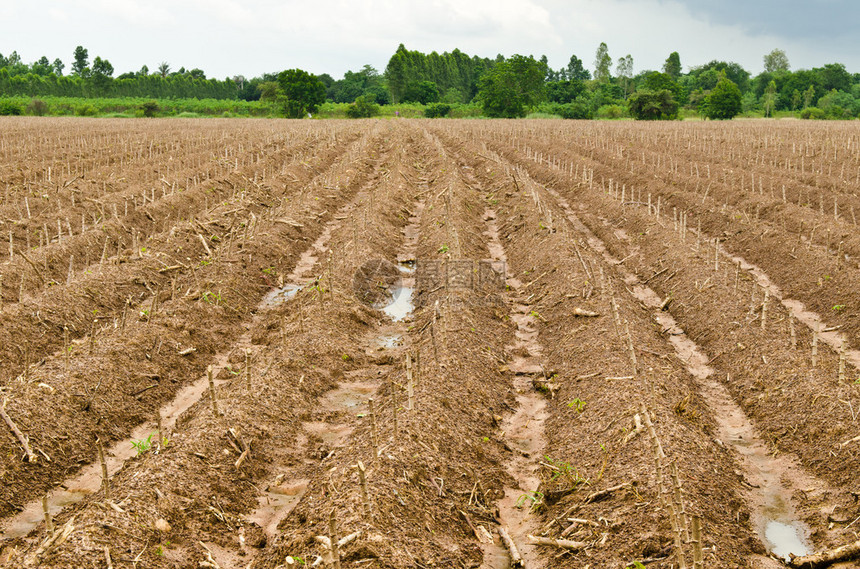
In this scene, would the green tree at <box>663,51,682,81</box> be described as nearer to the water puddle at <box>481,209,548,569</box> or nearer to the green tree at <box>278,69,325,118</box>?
the green tree at <box>278,69,325,118</box>

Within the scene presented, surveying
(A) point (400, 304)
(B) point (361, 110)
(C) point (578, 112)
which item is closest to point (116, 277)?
(A) point (400, 304)

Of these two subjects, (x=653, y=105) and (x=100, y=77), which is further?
(x=100, y=77)

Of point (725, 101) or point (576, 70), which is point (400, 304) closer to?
point (725, 101)

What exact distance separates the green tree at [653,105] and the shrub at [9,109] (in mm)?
61671

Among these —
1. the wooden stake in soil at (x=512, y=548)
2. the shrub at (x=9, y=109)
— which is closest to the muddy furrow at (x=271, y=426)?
the wooden stake in soil at (x=512, y=548)

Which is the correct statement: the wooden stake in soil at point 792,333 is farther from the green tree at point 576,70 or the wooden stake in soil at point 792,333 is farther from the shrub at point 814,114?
the green tree at point 576,70

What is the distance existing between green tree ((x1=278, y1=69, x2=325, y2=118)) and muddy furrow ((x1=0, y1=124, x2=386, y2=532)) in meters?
63.0

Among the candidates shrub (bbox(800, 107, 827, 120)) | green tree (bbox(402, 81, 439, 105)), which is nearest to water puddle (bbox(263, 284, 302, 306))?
shrub (bbox(800, 107, 827, 120))

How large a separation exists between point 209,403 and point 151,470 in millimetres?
1950

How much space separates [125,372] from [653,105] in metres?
67.5

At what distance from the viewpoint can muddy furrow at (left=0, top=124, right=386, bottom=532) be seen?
825 cm

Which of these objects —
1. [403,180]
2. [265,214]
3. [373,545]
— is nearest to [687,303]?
[373,545]

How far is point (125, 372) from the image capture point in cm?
1003

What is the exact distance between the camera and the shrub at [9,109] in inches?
2852
